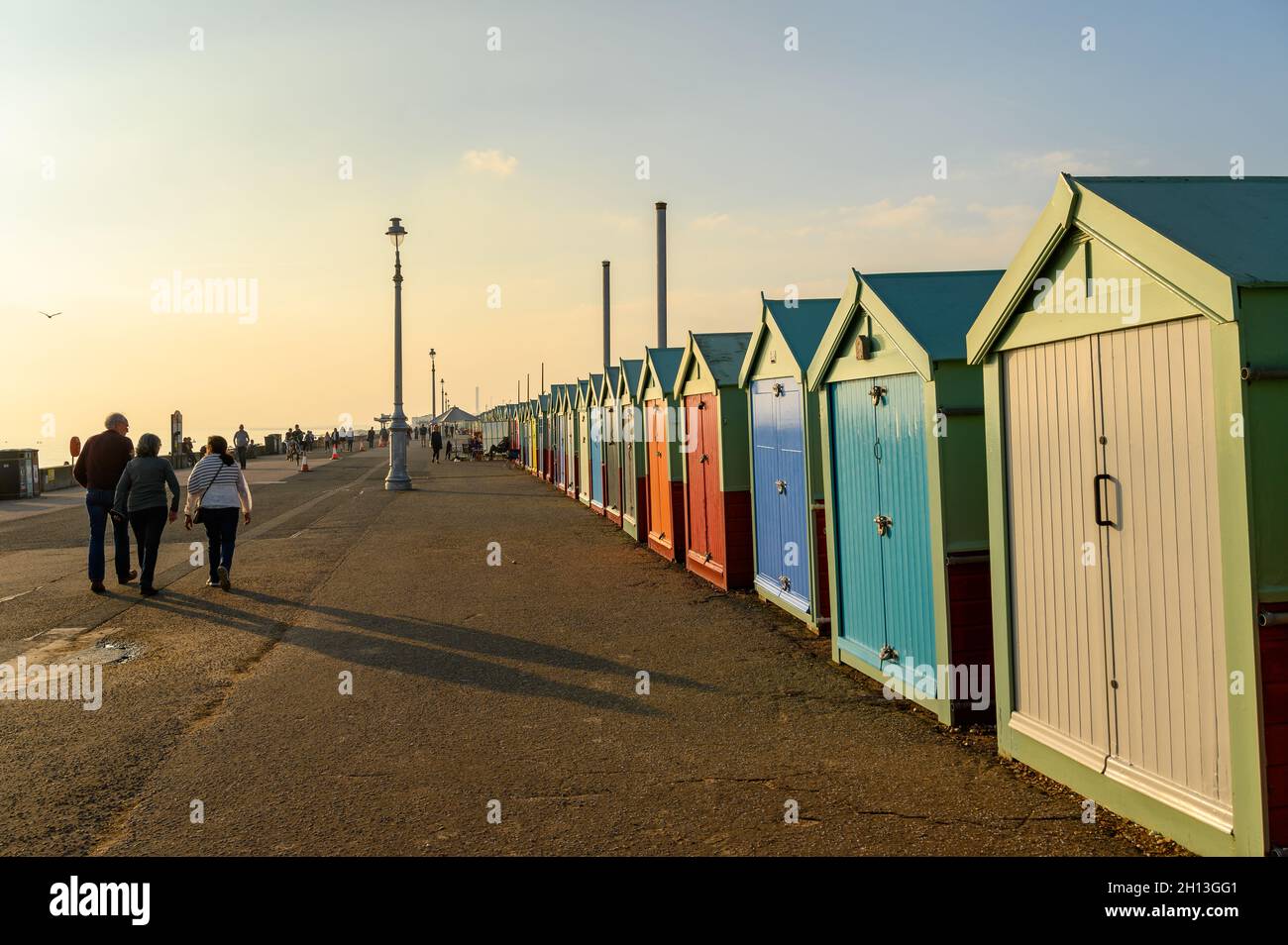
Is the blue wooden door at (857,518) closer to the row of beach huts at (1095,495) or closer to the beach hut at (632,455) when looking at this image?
the row of beach huts at (1095,495)

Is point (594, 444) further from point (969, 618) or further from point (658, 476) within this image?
point (969, 618)

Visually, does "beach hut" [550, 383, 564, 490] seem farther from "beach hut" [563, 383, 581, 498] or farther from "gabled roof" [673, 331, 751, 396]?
"gabled roof" [673, 331, 751, 396]

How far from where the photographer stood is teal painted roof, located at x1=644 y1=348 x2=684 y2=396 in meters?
14.0

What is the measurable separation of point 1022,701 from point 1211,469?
1.86 m

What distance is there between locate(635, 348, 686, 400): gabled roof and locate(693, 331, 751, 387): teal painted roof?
1492 mm

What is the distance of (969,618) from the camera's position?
593 centimetres

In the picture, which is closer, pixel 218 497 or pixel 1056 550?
pixel 1056 550

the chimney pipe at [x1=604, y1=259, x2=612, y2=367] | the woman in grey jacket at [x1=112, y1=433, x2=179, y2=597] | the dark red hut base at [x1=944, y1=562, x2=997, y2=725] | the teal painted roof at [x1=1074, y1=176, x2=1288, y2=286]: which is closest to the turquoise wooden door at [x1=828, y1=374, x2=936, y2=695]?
the dark red hut base at [x1=944, y1=562, x2=997, y2=725]

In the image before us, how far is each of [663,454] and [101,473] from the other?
679 cm

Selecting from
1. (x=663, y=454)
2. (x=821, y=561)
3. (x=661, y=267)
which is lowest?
(x=821, y=561)

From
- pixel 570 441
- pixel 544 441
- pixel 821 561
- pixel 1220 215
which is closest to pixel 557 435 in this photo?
pixel 570 441

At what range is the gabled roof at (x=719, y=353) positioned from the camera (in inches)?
442

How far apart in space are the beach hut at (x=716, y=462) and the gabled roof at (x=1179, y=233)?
5748mm
